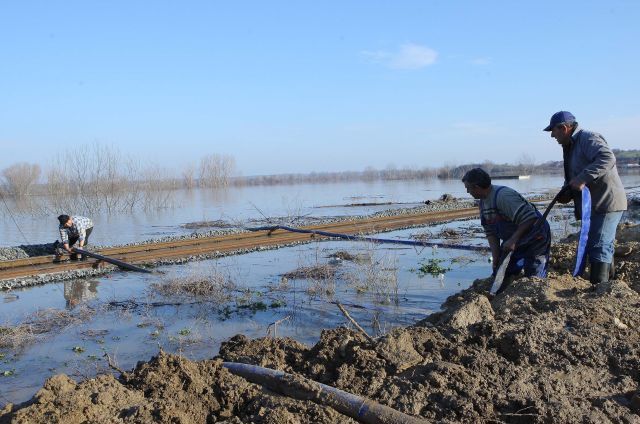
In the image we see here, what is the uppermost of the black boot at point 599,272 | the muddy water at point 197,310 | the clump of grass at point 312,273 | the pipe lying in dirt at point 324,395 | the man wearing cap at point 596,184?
the man wearing cap at point 596,184

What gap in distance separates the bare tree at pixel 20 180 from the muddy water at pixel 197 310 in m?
43.7

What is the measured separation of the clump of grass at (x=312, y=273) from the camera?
36.0 feet

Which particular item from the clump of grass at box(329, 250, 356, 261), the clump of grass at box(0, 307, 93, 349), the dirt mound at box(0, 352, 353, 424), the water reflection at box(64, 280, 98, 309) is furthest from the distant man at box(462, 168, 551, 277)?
the clump of grass at box(329, 250, 356, 261)

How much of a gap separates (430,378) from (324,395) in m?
0.65

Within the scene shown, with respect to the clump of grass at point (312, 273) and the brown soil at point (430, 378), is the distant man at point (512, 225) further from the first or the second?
the clump of grass at point (312, 273)

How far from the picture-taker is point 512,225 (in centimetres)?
565

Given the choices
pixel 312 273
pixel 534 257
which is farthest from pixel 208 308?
pixel 534 257

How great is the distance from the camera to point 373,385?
3480 mm

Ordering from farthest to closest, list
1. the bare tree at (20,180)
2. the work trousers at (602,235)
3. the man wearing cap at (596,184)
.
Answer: the bare tree at (20,180) → the work trousers at (602,235) → the man wearing cap at (596,184)

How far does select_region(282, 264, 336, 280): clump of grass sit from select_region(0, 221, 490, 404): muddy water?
8.3 inches

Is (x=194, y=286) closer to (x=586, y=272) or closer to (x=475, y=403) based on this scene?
(x=586, y=272)

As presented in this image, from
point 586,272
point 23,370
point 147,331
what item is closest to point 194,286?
point 147,331

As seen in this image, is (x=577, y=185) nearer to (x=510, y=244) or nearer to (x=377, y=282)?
(x=510, y=244)

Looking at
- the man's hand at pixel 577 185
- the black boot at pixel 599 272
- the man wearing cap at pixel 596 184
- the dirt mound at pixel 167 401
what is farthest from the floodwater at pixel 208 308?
the man's hand at pixel 577 185
